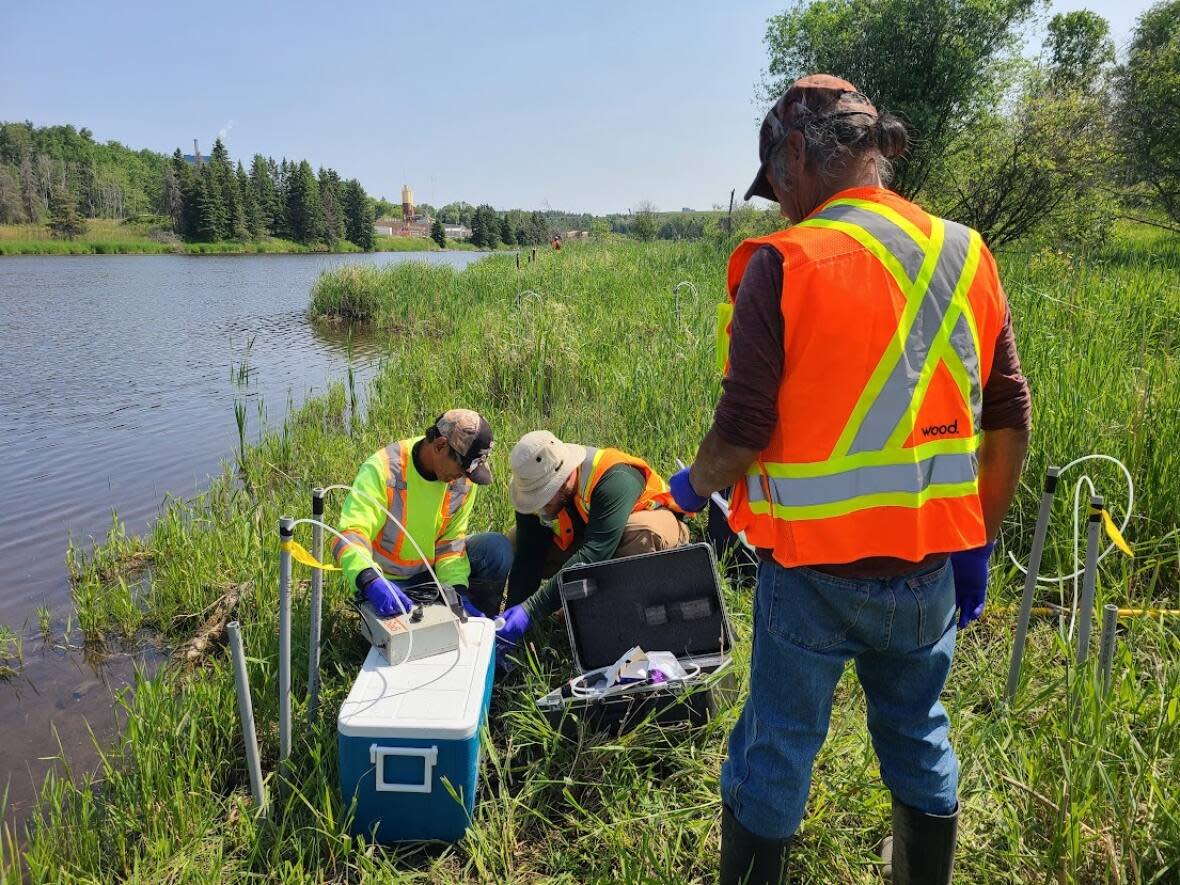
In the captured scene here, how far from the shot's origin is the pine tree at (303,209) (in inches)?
2657

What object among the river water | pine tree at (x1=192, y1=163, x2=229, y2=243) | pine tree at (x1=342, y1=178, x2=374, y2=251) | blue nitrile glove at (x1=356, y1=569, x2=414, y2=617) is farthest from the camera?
pine tree at (x1=342, y1=178, x2=374, y2=251)

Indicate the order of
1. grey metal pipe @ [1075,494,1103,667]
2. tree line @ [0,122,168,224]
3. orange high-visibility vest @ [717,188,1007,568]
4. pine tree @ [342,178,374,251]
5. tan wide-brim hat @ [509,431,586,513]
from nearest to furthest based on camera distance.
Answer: orange high-visibility vest @ [717,188,1007,568] < grey metal pipe @ [1075,494,1103,667] < tan wide-brim hat @ [509,431,586,513] < tree line @ [0,122,168,224] < pine tree @ [342,178,374,251]

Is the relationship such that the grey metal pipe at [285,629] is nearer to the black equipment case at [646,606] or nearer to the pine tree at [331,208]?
the black equipment case at [646,606]

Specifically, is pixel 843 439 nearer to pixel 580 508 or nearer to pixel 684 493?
pixel 684 493

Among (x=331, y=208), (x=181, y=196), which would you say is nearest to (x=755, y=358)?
(x=181, y=196)

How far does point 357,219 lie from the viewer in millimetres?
76875

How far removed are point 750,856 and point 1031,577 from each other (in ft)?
Result: 4.31

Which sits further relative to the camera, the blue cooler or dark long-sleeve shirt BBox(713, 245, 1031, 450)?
the blue cooler

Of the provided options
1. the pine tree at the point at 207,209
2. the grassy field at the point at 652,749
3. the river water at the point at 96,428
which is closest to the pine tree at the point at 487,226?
the pine tree at the point at 207,209

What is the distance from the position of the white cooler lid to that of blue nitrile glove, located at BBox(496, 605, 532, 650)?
34 cm

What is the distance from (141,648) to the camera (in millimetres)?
3717

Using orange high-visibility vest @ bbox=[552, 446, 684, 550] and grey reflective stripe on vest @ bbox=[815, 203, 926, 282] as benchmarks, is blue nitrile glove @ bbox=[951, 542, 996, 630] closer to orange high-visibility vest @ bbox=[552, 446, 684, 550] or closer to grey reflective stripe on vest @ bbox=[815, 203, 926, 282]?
grey reflective stripe on vest @ bbox=[815, 203, 926, 282]

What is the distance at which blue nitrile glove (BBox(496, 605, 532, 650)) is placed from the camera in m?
2.73

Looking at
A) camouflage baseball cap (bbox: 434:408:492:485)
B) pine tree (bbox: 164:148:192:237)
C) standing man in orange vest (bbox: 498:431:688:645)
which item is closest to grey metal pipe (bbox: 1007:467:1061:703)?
standing man in orange vest (bbox: 498:431:688:645)
